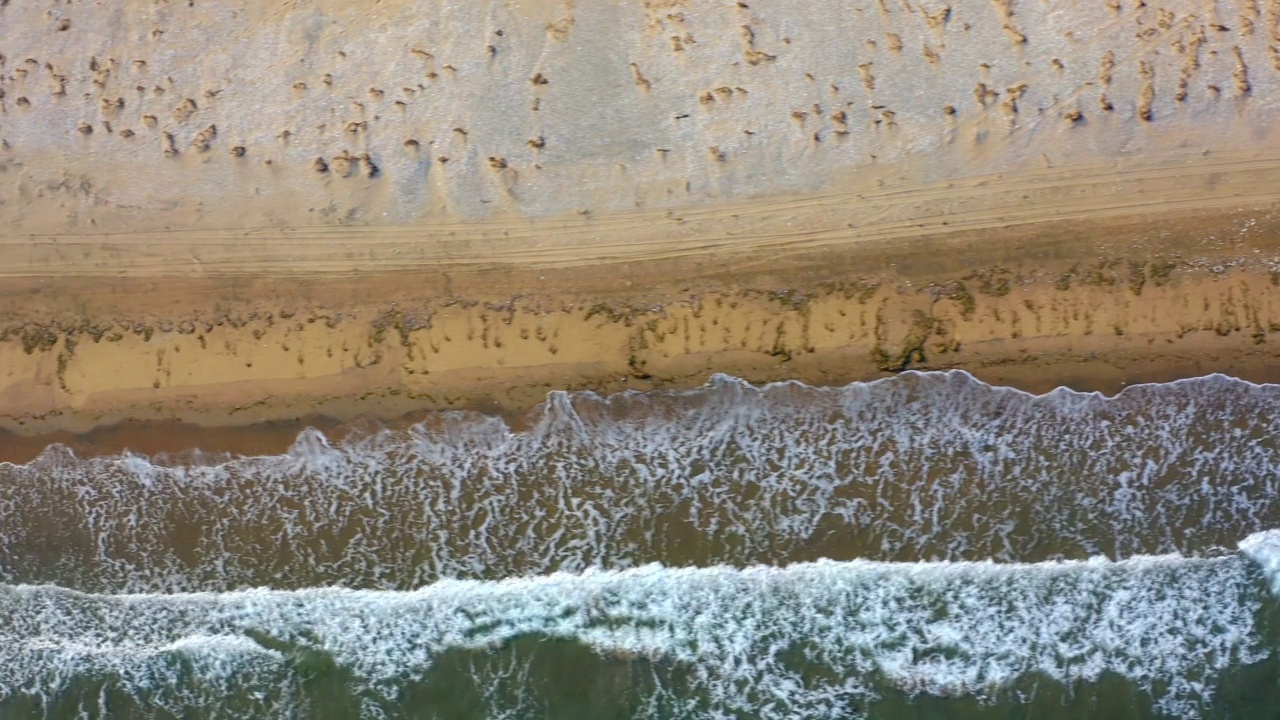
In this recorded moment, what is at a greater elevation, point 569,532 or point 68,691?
point 569,532

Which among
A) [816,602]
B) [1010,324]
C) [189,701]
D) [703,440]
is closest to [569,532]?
[703,440]

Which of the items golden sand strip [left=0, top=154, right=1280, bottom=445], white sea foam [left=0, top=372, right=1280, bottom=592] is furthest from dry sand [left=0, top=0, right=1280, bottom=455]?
white sea foam [left=0, top=372, right=1280, bottom=592]

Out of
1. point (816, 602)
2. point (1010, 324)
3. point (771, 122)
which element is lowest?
point (816, 602)

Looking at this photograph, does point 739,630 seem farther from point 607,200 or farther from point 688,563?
point 607,200

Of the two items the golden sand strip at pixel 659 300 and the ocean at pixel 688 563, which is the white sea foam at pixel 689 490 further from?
the golden sand strip at pixel 659 300

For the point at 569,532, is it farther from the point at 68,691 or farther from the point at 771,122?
the point at 68,691

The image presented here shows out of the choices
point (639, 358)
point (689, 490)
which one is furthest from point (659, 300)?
point (689, 490)

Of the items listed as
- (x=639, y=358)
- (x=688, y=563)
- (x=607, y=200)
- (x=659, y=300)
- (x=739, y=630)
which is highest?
(x=607, y=200)
